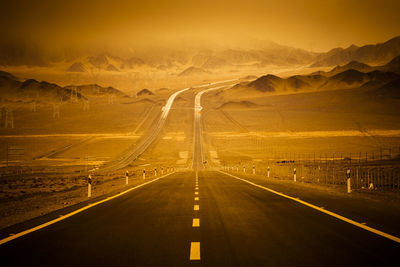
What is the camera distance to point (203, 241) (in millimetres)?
7516

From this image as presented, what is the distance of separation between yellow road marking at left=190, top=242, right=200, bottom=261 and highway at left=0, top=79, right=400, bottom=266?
0.02 metres

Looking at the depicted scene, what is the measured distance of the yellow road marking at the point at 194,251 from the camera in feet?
20.7

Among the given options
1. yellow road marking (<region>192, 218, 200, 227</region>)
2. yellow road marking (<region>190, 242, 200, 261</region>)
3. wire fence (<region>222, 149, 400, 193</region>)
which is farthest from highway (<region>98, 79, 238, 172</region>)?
yellow road marking (<region>190, 242, 200, 261</region>)

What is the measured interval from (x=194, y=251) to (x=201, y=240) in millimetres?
910

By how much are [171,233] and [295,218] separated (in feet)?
12.2

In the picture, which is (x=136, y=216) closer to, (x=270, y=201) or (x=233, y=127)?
(x=270, y=201)

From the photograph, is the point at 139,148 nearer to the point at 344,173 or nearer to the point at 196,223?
the point at 344,173

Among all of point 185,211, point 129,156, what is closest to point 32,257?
point 185,211

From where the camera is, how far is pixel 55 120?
144250 mm

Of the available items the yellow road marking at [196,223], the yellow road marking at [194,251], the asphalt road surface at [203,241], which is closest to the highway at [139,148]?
the asphalt road surface at [203,241]

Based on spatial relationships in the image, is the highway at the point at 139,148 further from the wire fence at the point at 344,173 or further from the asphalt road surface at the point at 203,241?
the asphalt road surface at the point at 203,241

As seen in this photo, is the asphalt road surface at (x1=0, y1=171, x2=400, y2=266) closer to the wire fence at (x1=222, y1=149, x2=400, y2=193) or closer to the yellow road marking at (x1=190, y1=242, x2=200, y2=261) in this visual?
the yellow road marking at (x1=190, y1=242, x2=200, y2=261)

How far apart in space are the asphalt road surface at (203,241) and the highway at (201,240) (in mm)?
16

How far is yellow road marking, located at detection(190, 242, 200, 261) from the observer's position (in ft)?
20.7
